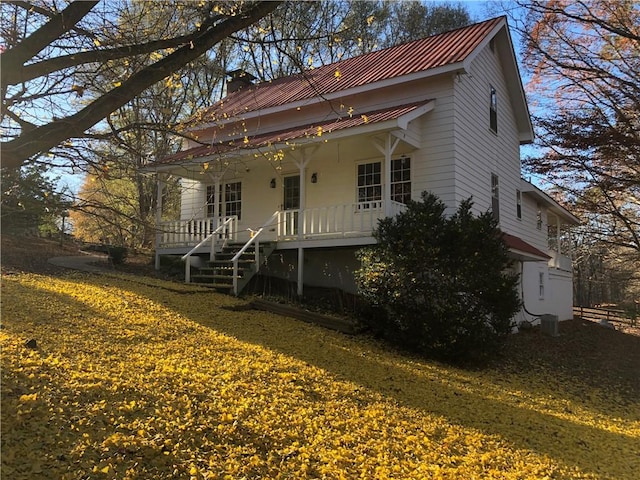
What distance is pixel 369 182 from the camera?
43.5 ft

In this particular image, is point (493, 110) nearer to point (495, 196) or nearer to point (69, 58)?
point (495, 196)

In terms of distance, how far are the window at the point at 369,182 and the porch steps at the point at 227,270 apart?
2835 millimetres

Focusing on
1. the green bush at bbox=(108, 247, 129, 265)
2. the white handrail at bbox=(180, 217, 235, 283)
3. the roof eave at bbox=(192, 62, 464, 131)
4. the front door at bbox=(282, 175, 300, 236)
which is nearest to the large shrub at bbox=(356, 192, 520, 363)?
the roof eave at bbox=(192, 62, 464, 131)

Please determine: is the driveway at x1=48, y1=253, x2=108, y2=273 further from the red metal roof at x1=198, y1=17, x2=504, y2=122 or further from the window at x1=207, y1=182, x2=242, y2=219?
the red metal roof at x1=198, y1=17, x2=504, y2=122

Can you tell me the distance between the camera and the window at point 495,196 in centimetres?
1476

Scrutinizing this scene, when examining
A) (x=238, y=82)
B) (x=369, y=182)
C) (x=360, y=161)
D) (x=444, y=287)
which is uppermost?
(x=238, y=82)

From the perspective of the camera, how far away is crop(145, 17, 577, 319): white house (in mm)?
11922

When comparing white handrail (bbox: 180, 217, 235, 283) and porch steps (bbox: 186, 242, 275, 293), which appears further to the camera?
white handrail (bbox: 180, 217, 235, 283)

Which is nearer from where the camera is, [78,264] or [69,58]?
[69,58]

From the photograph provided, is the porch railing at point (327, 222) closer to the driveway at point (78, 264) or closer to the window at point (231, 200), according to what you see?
the window at point (231, 200)

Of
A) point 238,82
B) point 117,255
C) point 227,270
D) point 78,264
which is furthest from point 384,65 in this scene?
point 78,264

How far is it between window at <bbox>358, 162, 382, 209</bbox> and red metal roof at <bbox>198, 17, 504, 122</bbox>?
7.35ft

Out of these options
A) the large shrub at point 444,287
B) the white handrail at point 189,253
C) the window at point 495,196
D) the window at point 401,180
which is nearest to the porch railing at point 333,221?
the window at point 401,180

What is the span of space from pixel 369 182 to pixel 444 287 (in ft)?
16.6
